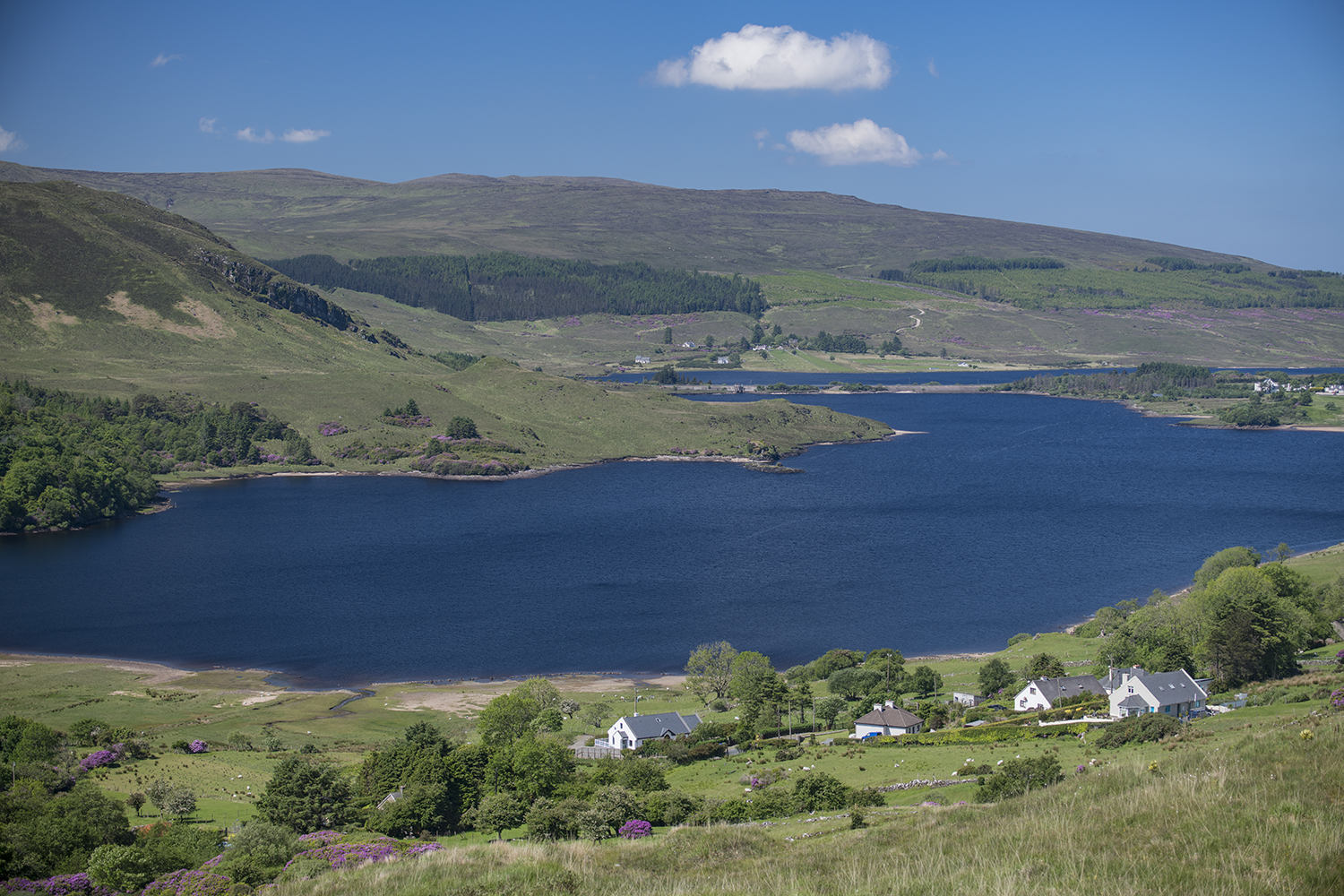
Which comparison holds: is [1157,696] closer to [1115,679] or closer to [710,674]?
[1115,679]

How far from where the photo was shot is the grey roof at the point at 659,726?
4978 cm

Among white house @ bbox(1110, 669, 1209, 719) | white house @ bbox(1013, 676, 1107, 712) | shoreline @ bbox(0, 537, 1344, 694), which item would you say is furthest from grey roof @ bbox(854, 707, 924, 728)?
shoreline @ bbox(0, 537, 1344, 694)

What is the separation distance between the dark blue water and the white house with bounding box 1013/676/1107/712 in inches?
823

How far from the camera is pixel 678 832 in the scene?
22.1 meters

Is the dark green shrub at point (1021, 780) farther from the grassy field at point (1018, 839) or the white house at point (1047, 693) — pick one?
the white house at point (1047, 693)

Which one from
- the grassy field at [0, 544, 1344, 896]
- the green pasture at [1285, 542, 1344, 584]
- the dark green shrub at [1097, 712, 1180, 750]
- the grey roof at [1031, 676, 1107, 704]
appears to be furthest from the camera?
the green pasture at [1285, 542, 1344, 584]

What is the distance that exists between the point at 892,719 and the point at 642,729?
12243 millimetres

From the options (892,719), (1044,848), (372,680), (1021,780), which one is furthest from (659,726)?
(1044,848)

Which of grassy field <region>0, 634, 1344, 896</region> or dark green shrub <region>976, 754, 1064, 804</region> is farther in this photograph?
dark green shrub <region>976, 754, 1064, 804</region>

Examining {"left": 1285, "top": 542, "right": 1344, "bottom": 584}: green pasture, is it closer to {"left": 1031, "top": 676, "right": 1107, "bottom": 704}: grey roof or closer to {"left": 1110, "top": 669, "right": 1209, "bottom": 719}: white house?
{"left": 1031, "top": 676, "right": 1107, "bottom": 704}: grey roof

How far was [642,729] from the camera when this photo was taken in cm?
4997

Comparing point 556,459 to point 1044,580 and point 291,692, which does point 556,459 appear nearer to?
point 1044,580

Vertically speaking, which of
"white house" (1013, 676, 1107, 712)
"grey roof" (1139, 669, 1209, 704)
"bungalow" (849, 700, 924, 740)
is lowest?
"bungalow" (849, 700, 924, 740)

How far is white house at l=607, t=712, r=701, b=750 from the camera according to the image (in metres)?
49.3
